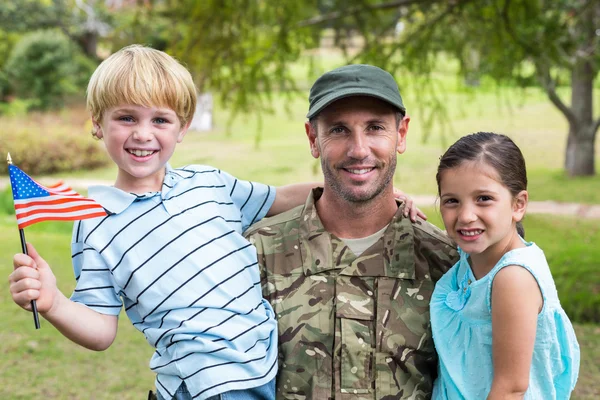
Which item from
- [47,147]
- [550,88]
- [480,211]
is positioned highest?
[47,147]

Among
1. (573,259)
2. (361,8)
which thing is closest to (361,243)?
(361,8)

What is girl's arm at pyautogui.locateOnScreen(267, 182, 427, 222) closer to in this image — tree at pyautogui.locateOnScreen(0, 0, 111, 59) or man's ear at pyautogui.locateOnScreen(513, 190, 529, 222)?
man's ear at pyautogui.locateOnScreen(513, 190, 529, 222)

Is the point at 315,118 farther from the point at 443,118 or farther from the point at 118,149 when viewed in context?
the point at 443,118

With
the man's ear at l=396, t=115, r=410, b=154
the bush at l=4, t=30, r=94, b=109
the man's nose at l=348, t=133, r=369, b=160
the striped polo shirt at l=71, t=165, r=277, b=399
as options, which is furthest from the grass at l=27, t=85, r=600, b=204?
the striped polo shirt at l=71, t=165, r=277, b=399

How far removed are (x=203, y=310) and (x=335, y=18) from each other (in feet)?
16.8

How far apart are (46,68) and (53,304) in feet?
64.8

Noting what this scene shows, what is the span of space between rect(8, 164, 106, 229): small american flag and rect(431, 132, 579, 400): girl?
41.9 inches

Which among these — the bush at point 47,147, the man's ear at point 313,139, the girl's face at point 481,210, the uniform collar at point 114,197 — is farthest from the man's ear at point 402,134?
the bush at point 47,147

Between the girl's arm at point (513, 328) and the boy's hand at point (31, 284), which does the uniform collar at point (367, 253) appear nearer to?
the girl's arm at point (513, 328)

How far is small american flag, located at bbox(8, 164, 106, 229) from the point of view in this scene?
222 centimetres

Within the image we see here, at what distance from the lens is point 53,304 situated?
2.09 meters

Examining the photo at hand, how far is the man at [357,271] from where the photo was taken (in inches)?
96.1

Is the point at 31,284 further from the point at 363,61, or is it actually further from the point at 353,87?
the point at 363,61

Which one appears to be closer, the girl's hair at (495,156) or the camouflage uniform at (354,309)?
the girl's hair at (495,156)
